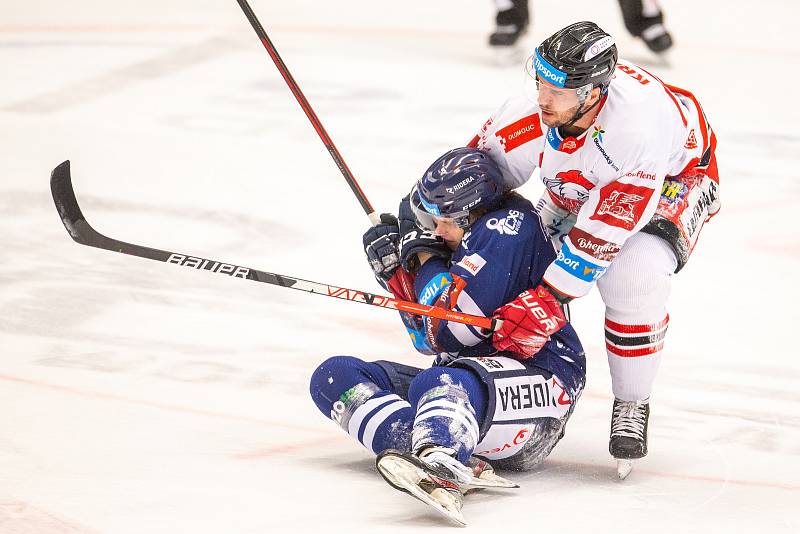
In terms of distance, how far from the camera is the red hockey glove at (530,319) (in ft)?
9.99

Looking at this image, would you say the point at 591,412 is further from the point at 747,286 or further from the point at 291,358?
the point at 747,286

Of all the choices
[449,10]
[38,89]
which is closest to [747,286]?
[38,89]

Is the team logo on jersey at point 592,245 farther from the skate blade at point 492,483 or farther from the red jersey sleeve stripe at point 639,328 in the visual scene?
the skate blade at point 492,483

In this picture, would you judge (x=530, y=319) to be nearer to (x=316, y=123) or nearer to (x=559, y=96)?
(x=559, y=96)

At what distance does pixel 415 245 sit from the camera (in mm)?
3314

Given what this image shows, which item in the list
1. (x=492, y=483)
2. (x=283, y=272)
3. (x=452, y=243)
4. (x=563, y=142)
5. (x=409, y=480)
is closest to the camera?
(x=409, y=480)

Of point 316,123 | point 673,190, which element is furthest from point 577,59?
point 316,123

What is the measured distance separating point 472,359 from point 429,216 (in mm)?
427

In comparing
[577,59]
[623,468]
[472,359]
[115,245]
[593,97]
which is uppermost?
[577,59]

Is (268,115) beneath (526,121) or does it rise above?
beneath

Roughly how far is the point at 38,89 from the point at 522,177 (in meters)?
4.29

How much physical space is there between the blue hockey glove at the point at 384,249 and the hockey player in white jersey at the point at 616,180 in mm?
327

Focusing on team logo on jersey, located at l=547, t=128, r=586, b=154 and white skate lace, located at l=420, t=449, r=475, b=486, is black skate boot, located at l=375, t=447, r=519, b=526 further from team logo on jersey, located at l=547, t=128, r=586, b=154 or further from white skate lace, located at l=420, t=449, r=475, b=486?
team logo on jersey, located at l=547, t=128, r=586, b=154

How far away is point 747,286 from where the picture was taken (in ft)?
16.1
